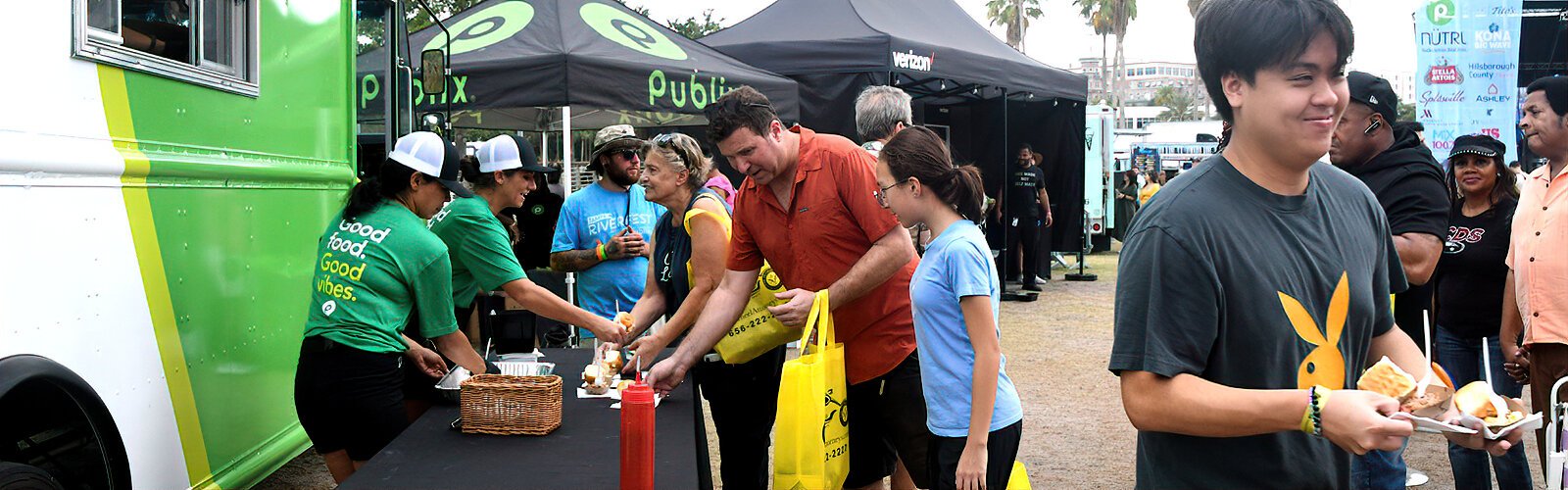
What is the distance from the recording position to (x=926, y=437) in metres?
3.60

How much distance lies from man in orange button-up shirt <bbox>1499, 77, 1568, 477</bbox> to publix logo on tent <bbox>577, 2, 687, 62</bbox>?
19.2ft

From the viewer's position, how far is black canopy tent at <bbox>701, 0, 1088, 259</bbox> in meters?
10.5

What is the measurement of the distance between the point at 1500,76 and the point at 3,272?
1091 centimetres

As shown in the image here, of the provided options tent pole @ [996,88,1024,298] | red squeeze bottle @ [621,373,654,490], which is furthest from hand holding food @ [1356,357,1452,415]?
tent pole @ [996,88,1024,298]

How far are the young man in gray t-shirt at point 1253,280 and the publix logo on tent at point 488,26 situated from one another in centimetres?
718

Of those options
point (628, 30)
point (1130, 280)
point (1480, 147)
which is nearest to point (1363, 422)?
point (1130, 280)

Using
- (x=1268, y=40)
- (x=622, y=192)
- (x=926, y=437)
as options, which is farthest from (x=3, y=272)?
(x=622, y=192)

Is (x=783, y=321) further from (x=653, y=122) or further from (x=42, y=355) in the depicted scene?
(x=653, y=122)

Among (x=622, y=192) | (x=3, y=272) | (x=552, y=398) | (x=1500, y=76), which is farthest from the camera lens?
(x=1500, y=76)

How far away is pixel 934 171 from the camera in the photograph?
10.7 feet

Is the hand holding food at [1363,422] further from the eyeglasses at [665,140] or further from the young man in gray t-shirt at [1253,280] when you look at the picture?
the eyeglasses at [665,140]

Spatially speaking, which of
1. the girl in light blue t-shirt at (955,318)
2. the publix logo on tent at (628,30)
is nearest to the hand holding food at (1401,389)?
the girl in light blue t-shirt at (955,318)

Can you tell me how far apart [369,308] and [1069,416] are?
4756 millimetres

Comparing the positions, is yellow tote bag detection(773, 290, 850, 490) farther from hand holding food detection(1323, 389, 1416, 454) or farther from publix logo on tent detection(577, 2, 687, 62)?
publix logo on tent detection(577, 2, 687, 62)
